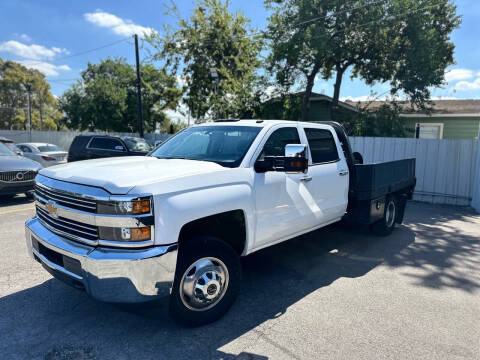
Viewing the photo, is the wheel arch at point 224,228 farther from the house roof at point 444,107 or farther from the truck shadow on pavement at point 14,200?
the house roof at point 444,107

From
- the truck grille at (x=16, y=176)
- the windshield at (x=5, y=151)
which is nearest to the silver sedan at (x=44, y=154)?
the windshield at (x=5, y=151)

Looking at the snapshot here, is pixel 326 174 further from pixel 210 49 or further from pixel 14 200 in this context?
pixel 210 49

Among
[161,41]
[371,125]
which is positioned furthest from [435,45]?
[161,41]

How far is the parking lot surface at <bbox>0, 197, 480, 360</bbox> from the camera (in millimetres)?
2932

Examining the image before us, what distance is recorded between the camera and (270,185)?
3742 mm

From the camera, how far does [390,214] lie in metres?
6.63

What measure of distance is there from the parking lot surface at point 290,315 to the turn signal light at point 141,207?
76cm

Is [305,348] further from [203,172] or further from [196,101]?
[196,101]

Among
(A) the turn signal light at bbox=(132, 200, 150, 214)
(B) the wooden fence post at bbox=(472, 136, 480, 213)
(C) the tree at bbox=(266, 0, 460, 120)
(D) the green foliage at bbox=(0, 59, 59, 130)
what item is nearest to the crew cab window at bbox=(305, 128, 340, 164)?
(A) the turn signal light at bbox=(132, 200, 150, 214)

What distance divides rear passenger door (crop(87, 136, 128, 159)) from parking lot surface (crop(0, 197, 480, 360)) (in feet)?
23.5

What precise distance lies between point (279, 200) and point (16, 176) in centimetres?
737

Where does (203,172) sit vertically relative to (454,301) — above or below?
above

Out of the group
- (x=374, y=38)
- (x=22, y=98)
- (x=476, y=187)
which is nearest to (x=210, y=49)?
(x=374, y=38)

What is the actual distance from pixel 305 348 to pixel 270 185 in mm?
1592
